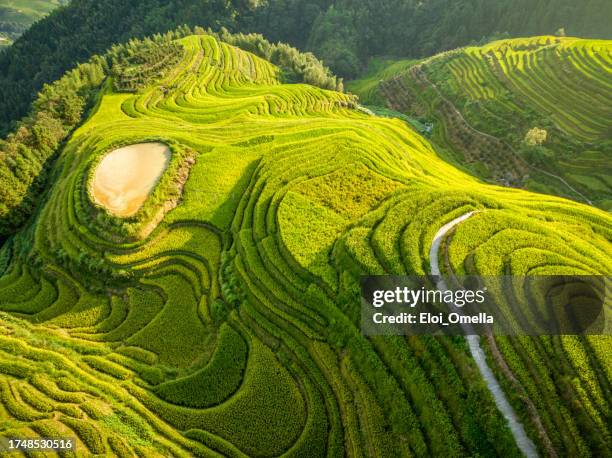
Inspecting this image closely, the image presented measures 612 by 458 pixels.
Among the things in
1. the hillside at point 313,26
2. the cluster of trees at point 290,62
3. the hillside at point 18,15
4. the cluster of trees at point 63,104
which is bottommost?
the cluster of trees at point 63,104

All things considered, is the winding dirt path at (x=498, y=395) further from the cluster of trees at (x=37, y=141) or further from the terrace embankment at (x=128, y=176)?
the cluster of trees at (x=37, y=141)

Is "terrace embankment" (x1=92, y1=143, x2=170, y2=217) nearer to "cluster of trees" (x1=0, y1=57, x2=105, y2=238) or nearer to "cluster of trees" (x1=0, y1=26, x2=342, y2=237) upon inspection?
"cluster of trees" (x1=0, y1=57, x2=105, y2=238)

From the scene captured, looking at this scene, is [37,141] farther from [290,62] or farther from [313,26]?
[313,26]

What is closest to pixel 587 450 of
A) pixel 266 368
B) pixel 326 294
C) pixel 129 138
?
pixel 326 294

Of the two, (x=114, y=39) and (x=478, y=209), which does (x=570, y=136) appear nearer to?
(x=478, y=209)

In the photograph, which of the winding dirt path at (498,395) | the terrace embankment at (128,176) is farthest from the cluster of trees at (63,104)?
the winding dirt path at (498,395)
